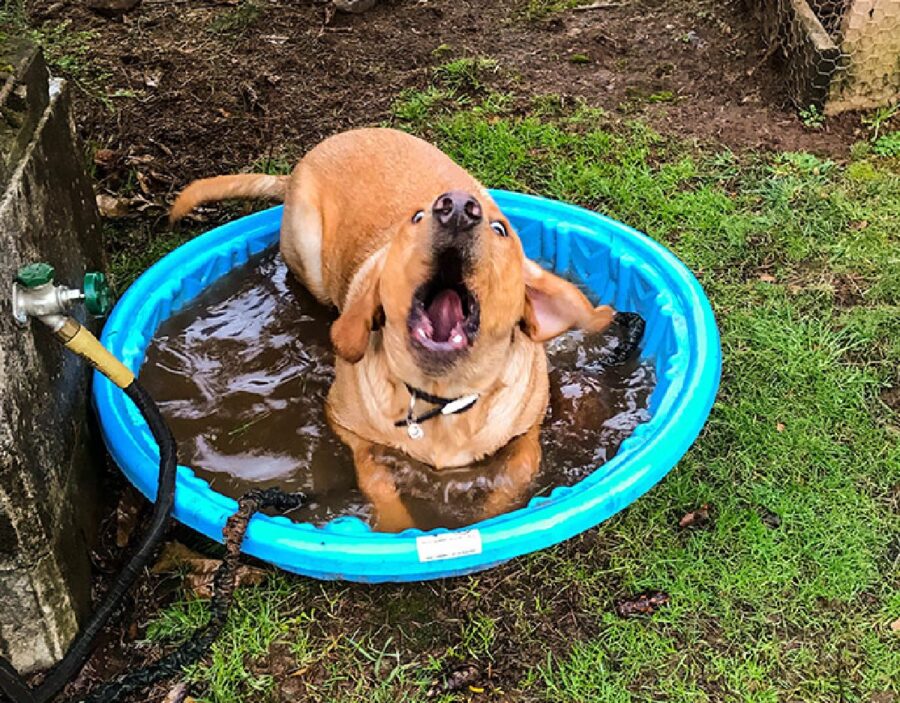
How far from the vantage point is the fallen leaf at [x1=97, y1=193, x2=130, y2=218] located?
16.1ft

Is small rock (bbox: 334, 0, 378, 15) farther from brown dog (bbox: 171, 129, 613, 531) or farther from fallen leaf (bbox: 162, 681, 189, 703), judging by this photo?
fallen leaf (bbox: 162, 681, 189, 703)

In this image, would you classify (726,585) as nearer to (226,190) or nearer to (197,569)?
(197,569)

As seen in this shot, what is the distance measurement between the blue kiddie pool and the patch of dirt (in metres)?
1.10

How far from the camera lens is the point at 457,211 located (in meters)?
2.80

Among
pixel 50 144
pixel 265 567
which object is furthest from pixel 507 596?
pixel 50 144

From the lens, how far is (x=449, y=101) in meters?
5.93

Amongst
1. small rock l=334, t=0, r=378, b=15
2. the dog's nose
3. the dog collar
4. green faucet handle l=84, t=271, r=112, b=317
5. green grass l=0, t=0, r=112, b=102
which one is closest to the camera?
the dog's nose

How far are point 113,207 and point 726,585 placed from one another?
11.9 feet

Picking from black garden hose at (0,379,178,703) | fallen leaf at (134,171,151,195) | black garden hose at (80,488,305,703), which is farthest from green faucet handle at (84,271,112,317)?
fallen leaf at (134,171,151,195)

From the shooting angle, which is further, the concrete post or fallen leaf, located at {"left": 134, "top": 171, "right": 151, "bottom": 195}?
fallen leaf, located at {"left": 134, "top": 171, "right": 151, "bottom": 195}

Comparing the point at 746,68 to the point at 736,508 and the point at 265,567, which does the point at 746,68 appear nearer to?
the point at 736,508

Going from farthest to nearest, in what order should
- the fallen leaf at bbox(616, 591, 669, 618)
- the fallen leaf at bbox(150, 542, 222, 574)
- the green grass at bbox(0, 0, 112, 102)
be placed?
the green grass at bbox(0, 0, 112, 102)
the fallen leaf at bbox(150, 542, 222, 574)
the fallen leaf at bbox(616, 591, 669, 618)

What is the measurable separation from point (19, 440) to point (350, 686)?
1.28m

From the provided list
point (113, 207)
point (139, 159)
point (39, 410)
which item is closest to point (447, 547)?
point (39, 410)
